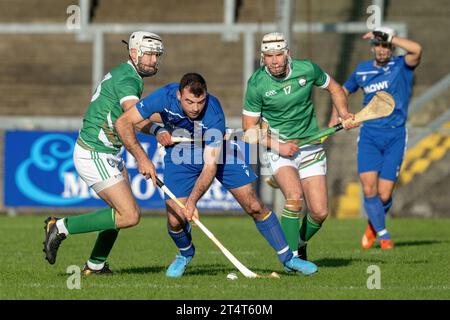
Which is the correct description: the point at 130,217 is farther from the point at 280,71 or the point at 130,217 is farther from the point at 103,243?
the point at 280,71

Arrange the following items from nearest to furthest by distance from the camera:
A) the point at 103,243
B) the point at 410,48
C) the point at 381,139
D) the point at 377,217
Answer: the point at 103,243 < the point at 377,217 < the point at 410,48 < the point at 381,139

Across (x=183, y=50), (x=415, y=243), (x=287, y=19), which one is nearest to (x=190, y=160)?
(x=415, y=243)

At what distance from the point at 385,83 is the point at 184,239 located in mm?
4056

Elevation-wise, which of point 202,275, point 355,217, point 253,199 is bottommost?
point 355,217

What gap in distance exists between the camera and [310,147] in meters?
9.63

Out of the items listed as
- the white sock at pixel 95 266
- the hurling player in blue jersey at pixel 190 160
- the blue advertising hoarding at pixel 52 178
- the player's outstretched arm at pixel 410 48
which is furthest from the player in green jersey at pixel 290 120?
the blue advertising hoarding at pixel 52 178

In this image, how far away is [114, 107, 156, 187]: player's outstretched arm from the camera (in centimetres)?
855

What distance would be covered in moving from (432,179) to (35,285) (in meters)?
9.90

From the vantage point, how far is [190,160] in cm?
888

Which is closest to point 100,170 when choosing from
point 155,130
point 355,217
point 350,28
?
point 155,130

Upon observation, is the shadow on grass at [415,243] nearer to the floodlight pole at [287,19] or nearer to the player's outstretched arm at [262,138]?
the player's outstretched arm at [262,138]

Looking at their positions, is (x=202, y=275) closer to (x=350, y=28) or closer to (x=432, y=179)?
(x=432, y=179)

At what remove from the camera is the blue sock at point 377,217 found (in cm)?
1192

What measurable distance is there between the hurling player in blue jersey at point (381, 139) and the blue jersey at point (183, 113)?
3.71 meters
